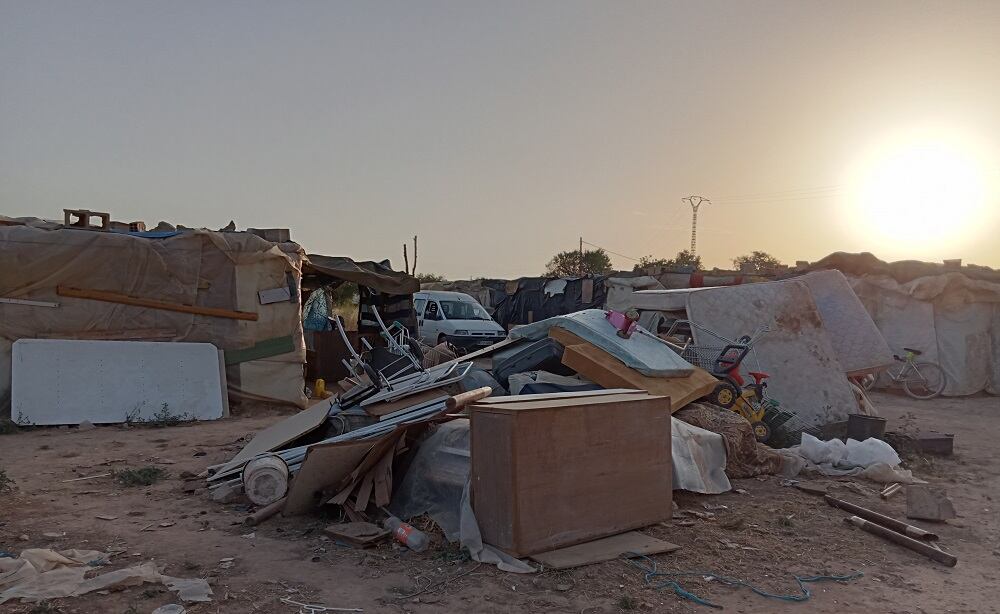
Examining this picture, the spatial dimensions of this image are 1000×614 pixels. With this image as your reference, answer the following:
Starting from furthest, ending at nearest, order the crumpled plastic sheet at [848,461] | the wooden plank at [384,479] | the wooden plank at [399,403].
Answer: the crumpled plastic sheet at [848,461]
the wooden plank at [399,403]
the wooden plank at [384,479]

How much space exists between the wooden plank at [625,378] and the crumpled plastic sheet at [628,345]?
0.06m

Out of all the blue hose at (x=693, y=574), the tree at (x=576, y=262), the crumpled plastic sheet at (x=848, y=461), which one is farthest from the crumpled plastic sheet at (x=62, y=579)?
the tree at (x=576, y=262)

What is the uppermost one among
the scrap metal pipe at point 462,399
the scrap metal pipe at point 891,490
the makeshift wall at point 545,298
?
the makeshift wall at point 545,298

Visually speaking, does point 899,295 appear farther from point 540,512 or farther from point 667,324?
point 540,512

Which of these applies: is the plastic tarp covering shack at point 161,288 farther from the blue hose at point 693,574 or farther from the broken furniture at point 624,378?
the blue hose at point 693,574

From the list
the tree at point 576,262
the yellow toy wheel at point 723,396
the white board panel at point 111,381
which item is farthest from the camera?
the tree at point 576,262

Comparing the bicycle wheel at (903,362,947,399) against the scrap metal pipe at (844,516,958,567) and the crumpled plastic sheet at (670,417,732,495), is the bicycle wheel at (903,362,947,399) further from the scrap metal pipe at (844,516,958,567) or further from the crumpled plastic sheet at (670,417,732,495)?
the scrap metal pipe at (844,516,958,567)

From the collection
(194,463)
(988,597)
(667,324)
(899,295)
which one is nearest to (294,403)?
(194,463)

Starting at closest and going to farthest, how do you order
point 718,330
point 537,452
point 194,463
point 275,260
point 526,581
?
point 526,581
point 537,452
point 194,463
point 718,330
point 275,260

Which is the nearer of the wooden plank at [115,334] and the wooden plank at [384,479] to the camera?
the wooden plank at [384,479]

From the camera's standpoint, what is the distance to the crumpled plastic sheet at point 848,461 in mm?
7051

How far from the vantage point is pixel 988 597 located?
4355mm

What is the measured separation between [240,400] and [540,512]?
760cm

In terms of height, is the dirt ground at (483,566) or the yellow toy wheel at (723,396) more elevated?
the yellow toy wheel at (723,396)
